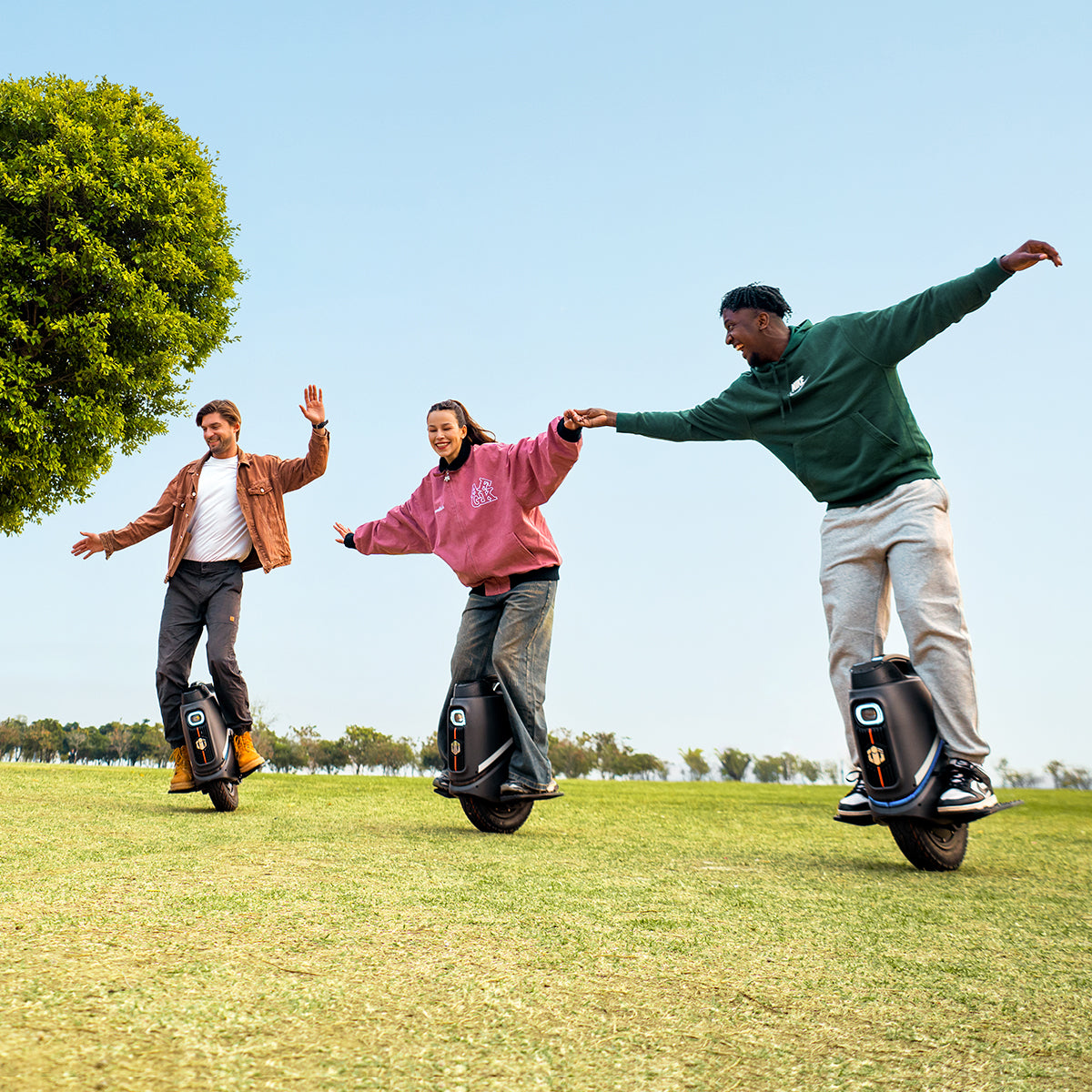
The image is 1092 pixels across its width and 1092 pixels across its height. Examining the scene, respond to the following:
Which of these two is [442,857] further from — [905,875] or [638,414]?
[638,414]

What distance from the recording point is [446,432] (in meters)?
4.84

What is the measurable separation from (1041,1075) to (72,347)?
45.7ft

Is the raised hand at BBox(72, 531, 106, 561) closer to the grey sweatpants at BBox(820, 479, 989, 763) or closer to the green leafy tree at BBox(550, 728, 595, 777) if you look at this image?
the grey sweatpants at BBox(820, 479, 989, 763)

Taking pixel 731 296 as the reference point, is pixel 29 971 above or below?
below

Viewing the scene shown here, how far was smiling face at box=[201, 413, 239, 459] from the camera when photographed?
583 cm

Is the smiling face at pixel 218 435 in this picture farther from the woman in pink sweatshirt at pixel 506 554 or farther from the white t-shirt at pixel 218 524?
the woman in pink sweatshirt at pixel 506 554

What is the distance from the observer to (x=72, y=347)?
12.7m

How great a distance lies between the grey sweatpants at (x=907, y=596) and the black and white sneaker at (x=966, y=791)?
0.14 feet

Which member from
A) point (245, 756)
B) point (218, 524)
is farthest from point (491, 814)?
point (218, 524)

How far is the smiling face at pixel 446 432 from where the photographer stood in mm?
4840

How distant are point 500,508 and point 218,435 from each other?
7.34 ft

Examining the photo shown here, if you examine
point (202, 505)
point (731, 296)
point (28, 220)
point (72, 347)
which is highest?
point (28, 220)

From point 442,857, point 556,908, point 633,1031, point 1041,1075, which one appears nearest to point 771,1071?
point 633,1031

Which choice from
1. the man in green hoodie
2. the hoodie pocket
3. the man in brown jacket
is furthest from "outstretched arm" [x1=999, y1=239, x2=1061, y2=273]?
the man in brown jacket
